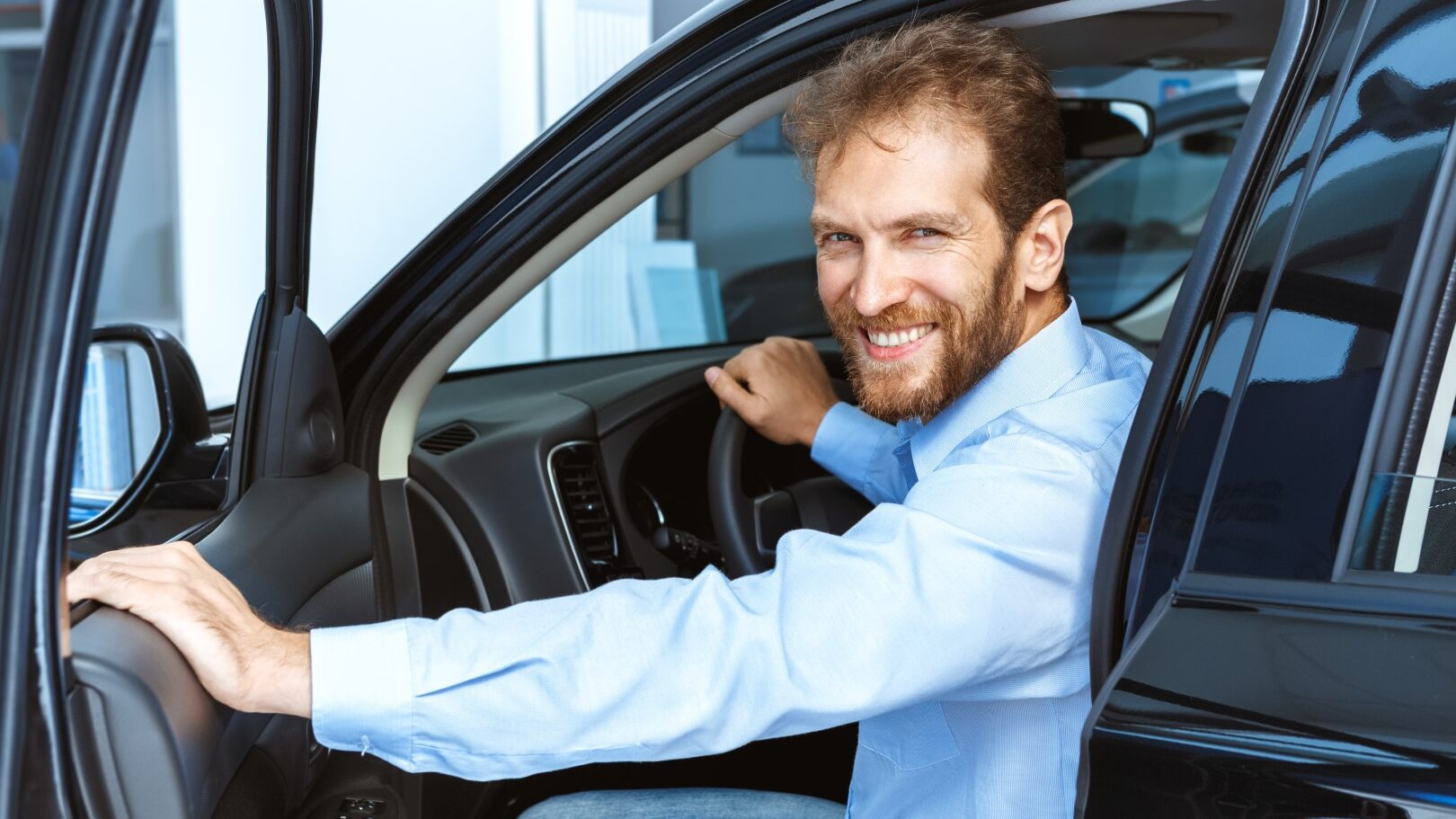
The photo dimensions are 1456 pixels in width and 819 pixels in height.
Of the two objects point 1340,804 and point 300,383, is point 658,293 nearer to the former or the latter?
point 300,383

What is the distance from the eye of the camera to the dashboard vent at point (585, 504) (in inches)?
80.7

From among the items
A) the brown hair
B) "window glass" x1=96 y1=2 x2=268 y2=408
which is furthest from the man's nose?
"window glass" x1=96 y1=2 x2=268 y2=408

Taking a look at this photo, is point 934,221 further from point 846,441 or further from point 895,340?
point 846,441

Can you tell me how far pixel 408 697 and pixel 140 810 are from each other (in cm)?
22

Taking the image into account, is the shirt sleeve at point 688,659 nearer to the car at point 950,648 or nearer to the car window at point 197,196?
the car at point 950,648

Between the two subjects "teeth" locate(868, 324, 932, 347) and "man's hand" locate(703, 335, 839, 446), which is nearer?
"teeth" locate(868, 324, 932, 347)

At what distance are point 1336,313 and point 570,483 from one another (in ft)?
4.21

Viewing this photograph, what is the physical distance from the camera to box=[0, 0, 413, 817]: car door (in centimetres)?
85

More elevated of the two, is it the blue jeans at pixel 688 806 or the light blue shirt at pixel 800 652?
the light blue shirt at pixel 800 652

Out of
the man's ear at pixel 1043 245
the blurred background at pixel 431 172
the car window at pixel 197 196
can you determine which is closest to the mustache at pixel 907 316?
the man's ear at pixel 1043 245

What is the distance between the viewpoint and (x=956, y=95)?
1374 mm

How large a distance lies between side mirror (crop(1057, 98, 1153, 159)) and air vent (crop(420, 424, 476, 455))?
1081 mm

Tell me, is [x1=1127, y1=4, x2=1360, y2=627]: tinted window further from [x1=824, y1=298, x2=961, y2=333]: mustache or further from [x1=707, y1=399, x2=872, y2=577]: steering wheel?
[x1=707, y1=399, x2=872, y2=577]: steering wheel

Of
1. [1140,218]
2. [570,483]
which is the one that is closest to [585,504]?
[570,483]
